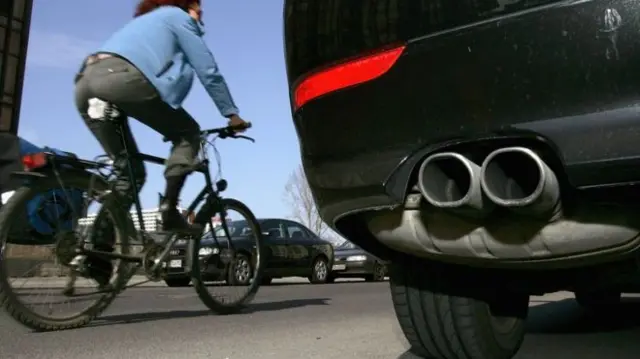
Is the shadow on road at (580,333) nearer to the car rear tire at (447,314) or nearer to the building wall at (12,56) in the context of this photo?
the car rear tire at (447,314)

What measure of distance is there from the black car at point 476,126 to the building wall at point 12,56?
936 inches

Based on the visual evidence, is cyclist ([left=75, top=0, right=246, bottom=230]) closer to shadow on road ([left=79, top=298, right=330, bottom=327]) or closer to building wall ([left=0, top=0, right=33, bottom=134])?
shadow on road ([left=79, top=298, right=330, bottom=327])

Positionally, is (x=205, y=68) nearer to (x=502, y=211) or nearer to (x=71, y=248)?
(x=71, y=248)

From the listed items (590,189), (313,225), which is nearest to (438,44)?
(590,189)

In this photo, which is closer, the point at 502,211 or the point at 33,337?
the point at 502,211

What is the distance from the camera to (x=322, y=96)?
2734 millimetres

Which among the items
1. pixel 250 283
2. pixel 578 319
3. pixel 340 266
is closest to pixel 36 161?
pixel 250 283

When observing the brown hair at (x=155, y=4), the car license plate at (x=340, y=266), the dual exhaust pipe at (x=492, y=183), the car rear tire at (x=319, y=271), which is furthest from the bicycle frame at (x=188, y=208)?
the car license plate at (x=340, y=266)

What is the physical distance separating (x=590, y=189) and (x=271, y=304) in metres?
4.62

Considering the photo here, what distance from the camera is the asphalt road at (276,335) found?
377 cm

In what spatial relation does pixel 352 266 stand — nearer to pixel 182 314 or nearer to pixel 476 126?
pixel 182 314

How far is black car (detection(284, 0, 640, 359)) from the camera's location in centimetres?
216

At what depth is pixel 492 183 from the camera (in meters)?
2.31

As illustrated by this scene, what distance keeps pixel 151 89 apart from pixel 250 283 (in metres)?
1.91
